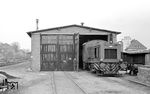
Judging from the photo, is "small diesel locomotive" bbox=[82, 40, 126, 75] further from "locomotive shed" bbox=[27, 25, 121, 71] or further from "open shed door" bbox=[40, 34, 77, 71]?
"open shed door" bbox=[40, 34, 77, 71]

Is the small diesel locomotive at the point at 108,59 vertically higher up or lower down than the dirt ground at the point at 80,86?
higher up

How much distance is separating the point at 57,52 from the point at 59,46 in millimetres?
910

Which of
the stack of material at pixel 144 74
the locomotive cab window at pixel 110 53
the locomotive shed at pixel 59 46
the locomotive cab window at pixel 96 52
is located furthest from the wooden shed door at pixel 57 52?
the stack of material at pixel 144 74

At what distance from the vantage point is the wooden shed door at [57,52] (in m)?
31.8

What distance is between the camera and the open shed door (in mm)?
31781

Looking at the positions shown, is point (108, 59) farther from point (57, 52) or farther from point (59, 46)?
point (57, 52)

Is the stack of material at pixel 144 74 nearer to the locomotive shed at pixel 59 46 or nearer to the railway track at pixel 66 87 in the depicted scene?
the railway track at pixel 66 87

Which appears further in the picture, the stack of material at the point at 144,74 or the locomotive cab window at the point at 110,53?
the locomotive cab window at the point at 110,53

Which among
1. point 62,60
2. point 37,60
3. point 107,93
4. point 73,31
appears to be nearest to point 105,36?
point 73,31

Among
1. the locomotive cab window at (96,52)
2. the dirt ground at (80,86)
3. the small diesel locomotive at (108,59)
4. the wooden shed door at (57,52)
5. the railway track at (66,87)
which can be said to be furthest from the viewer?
the wooden shed door at (57,52)

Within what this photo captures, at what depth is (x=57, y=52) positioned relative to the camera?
105 ft

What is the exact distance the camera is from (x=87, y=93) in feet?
38.2

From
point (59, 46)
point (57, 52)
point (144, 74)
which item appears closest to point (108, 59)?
point (144, 74)

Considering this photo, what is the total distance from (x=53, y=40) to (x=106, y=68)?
11687 mm
